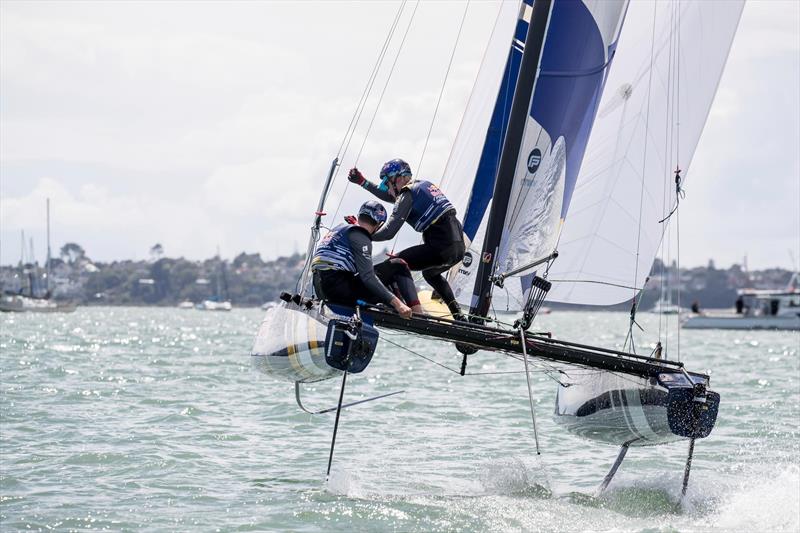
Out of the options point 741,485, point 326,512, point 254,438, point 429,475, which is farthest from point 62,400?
point 741,485

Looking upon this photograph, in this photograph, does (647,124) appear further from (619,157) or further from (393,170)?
(393,170)

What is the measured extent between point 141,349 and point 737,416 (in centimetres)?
1540

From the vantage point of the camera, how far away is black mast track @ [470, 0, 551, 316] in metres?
8.29

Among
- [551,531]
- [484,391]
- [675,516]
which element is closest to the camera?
[551,531]

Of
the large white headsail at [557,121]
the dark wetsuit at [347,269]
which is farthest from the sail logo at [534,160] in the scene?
the dark wetsuit at [347,269]

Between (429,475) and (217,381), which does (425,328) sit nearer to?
(429,475)

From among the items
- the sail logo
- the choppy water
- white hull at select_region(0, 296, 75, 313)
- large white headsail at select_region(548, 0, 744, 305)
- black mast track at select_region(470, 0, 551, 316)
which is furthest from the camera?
white hull at select_region(0, 296, 75, 313)

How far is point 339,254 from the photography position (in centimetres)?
786

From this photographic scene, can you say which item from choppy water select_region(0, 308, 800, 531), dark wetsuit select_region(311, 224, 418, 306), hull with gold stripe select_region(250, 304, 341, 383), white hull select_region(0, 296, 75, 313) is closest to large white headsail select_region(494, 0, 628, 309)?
dark wetsuit select_region(311, 224, 418, 306)

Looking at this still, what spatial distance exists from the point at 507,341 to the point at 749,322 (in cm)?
4839

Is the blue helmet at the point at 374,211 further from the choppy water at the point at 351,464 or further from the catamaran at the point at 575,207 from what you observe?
the choppy water at the point at 351,464

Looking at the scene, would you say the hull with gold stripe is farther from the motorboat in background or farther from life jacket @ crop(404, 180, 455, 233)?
the motorboat in background

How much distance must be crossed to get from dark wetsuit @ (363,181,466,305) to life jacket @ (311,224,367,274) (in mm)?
321

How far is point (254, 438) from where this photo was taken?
414 inches
